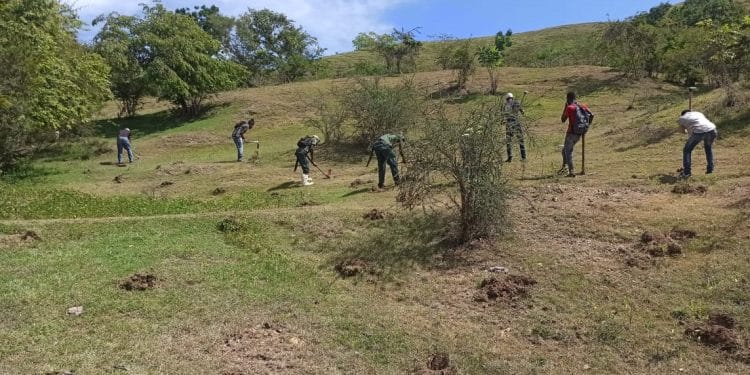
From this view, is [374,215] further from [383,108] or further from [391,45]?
[391,45]

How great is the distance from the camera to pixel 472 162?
31.3ft

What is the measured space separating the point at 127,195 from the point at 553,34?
55.6m

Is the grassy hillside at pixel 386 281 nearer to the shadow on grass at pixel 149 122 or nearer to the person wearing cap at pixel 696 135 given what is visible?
the person wearing cap at pixel 696 135

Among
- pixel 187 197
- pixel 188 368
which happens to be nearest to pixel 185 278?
pixel 188 368

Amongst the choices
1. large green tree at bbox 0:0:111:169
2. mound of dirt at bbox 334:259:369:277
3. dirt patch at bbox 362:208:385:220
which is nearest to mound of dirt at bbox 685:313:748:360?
mound of dirt at bbox 334:259:369:277

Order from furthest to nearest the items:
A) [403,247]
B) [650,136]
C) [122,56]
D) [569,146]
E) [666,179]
Answer: 1. [122,56]
2. [650,136]
3. [569,146]
4. [666,179]
5. [403,247]

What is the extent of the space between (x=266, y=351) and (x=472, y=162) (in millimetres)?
4352

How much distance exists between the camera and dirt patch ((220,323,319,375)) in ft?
21.9

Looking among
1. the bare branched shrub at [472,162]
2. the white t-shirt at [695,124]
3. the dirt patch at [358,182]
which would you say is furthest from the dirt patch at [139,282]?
the white t-shirt at [695,124]

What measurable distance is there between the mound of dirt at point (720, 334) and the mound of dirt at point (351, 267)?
4.46 metres

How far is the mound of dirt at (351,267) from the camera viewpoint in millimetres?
9320

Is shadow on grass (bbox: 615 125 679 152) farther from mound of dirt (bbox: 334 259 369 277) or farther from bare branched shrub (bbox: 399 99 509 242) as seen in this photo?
Result: mound of dirt (bbox: 334 259 369 277)

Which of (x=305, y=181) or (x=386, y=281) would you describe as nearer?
(x=386, y=281)

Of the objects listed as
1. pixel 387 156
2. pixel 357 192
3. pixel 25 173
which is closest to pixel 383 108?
pixel 357 192
